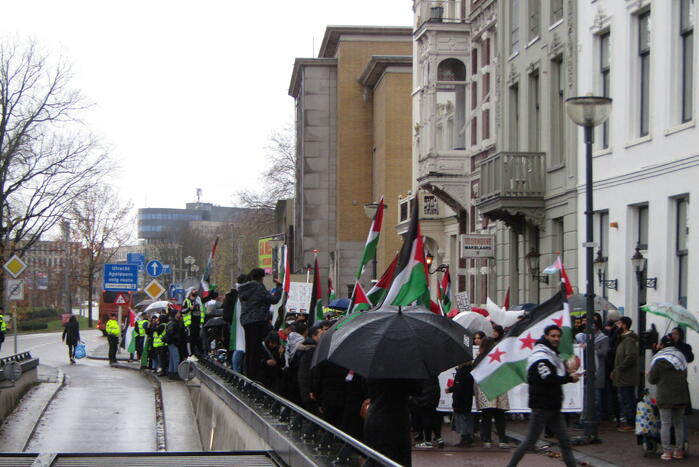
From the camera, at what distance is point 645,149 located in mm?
23609

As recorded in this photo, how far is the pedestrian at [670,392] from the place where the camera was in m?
15.4

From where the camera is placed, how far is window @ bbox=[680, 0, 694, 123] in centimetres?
2163

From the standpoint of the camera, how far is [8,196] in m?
55.7

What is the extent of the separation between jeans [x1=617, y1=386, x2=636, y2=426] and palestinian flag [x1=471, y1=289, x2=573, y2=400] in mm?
6039

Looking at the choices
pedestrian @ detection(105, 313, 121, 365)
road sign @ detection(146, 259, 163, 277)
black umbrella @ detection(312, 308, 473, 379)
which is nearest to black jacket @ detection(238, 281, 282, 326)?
black umbrella @ detection(312, 308, 473, 379)

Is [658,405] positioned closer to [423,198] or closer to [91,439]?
[91,439]

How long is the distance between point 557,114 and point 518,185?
6.57 feet

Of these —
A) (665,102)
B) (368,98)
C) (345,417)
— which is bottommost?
(345,417)

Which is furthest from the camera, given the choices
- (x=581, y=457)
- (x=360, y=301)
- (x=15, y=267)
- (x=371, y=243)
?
(x=15, y=267)

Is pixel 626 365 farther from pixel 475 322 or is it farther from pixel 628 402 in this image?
pixel 475 322

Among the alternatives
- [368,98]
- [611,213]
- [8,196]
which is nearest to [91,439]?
[611,213]

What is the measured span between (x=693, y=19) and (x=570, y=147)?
665cm

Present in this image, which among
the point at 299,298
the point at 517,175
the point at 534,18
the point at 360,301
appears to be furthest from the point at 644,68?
the point at 360,301

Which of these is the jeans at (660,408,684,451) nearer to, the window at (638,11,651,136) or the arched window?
the window at (638,11,651,136)
